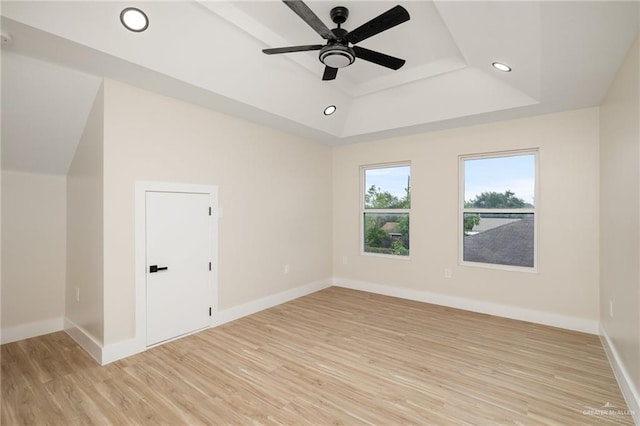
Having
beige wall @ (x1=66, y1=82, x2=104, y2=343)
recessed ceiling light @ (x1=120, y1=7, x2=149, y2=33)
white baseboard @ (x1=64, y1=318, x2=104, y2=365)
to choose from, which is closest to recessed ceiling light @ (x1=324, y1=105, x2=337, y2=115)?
recessed ceiling light @ (x1=120, y1=7, x2=149, y2=33)

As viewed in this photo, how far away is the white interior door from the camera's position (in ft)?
10.4

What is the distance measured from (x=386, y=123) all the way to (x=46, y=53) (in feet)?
12.5

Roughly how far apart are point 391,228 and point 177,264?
3376 mm

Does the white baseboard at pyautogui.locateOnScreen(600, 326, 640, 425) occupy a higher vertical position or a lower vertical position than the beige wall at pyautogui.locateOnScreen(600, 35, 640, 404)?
lower

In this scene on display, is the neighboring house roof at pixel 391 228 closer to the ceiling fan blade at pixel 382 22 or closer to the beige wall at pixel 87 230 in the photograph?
the ceiling fan blade at pixel 382 22

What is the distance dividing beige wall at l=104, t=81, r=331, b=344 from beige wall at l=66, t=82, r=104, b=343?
0.12 metres

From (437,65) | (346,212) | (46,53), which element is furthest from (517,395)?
(46,53)

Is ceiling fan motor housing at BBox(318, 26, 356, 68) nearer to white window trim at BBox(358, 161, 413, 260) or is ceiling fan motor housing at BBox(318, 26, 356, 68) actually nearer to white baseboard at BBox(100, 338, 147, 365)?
white window trim at BBox(358, 161, 413, 260)

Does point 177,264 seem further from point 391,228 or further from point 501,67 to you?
point 501,67

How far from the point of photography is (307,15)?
2064mm

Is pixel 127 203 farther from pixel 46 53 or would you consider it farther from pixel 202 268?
pixel 46 53

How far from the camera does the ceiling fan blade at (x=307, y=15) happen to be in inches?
75.9

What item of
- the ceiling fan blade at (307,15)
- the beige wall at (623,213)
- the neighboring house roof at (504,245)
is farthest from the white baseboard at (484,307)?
the ceiling fan blade at (307,15)

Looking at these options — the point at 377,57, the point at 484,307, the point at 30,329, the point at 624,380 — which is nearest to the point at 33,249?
the point at 30,329
